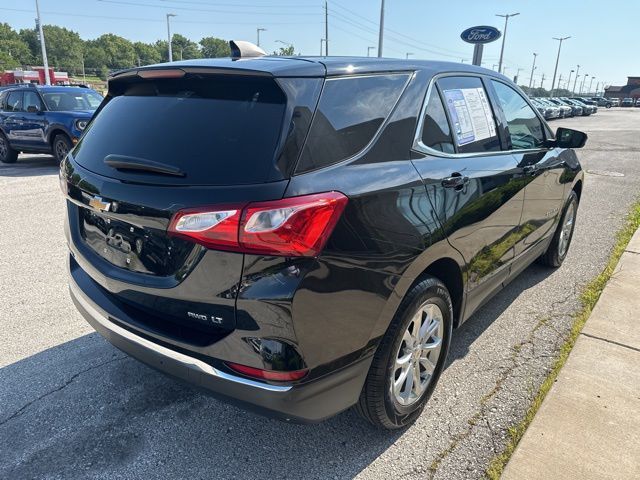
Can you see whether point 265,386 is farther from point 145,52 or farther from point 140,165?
point 145,52

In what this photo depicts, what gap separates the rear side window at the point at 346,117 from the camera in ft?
6.32

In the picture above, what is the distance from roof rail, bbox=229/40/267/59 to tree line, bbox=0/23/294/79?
105860 millimetres

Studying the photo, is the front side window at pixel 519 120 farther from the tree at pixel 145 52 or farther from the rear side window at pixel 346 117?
the tree at pixel 145 52

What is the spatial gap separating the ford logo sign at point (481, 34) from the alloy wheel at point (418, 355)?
34861 mm

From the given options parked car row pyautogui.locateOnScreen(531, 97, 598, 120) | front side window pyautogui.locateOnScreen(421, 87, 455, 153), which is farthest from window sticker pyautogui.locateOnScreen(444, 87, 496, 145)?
parked car row pyautogui.locateOnScreen(531, 97, 598, 120)

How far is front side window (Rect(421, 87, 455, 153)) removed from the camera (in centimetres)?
252

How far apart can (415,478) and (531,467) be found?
0.56 meters

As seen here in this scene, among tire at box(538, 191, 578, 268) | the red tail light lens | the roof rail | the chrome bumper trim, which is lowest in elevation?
tire at box(538, 191, 578, 268)

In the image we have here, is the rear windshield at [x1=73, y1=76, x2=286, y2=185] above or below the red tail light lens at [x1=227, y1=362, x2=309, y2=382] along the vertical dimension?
Result: above

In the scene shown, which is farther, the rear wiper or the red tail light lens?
the rear wiper

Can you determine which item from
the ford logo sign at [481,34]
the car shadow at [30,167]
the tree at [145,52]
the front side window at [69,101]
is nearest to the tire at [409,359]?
the car shadow at [30,167]

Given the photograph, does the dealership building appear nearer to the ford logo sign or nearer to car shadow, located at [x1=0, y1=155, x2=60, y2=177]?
the ford logo sign

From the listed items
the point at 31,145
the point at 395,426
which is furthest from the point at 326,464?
the point at 31,145

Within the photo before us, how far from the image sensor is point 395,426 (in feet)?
8.11
